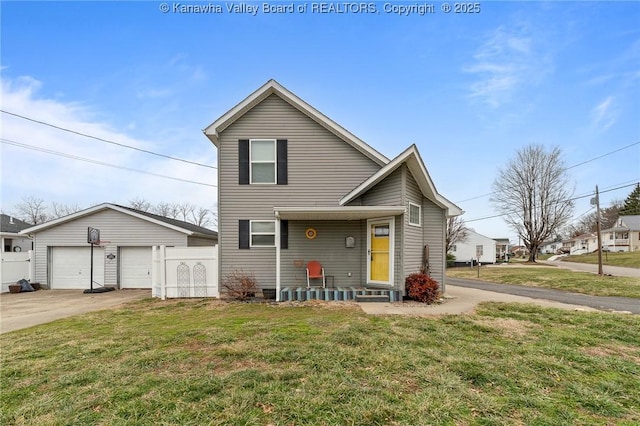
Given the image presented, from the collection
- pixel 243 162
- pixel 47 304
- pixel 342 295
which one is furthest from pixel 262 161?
pixel 47 304

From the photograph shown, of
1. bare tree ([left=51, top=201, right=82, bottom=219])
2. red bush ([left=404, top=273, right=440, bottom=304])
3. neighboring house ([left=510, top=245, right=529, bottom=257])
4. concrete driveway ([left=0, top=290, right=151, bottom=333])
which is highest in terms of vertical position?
bare tree ([left=51, top=201, right=82, bottom=219])

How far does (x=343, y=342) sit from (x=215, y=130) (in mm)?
8308

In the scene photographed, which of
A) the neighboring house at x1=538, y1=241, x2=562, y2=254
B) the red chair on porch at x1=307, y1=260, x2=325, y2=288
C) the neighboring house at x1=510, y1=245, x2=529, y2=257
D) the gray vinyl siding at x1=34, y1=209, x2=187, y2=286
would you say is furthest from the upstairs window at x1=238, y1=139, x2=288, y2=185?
the neighboring house at x1=538, y1=241, x2=562, y2=254

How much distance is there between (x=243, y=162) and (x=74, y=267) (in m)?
9.79

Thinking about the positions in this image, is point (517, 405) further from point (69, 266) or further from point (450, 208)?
point (69, 266)

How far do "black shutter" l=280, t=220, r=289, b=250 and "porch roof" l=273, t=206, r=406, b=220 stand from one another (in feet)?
1.25

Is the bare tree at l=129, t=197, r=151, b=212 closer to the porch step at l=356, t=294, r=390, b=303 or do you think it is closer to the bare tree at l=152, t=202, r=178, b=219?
the bare tree at l=152, t=202, r=178, b=219

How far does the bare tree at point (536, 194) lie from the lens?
111ft

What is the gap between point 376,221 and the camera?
998 cm

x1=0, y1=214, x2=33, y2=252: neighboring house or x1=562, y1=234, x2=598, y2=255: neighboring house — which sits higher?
x1=0, y1=214, x2=33, y2=252: neighboring house

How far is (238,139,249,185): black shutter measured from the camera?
10594mm

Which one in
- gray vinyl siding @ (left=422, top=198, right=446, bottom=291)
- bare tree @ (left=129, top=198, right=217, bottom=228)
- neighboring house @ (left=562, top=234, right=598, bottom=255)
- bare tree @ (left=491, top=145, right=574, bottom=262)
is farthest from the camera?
neighboring house @ (left=562, top=234, right=598, bottom=255)

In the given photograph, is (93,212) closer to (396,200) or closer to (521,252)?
(396,200)

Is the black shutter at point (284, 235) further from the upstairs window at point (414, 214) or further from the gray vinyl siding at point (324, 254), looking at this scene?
the upstairs window at point (414, 214)
